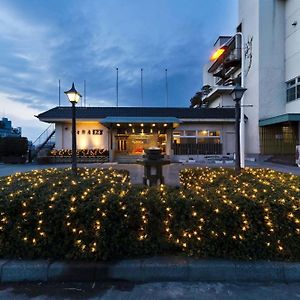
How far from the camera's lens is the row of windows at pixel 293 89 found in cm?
2065

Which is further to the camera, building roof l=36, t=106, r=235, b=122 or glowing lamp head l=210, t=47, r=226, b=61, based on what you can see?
glowing lamp head l=210, t=47, r=226, b=61

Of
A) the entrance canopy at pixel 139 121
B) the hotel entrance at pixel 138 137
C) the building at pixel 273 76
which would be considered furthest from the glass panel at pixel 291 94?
the hotel entrance at pixel 138 137

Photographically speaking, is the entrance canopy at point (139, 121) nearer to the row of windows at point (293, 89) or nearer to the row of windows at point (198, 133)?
the row of windows at point (198, 133)

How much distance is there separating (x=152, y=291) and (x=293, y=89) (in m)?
23.9

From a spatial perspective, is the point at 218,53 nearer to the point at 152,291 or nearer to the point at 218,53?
the point at 218,53

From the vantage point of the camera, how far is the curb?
128 inches

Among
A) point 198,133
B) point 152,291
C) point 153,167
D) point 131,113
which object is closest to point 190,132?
point 198,133

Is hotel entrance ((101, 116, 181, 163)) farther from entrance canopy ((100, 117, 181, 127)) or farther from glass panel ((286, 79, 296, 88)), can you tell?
glass panel ((286, 79, 296, 88))

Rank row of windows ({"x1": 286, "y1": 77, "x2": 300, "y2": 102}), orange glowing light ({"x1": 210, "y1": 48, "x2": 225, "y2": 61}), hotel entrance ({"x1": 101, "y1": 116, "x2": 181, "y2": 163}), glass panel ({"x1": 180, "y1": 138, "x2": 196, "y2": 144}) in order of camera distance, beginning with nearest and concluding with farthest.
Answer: hotel entrance ({"x1": 101, "y1": 116, "x2": 181, "y2": 163}) < row of windows ({"x1": 286, "y1": 77, "x2": 300, "y2": 102}) < glass panel ({"x1": 180, "y1": 138, "x2": 196, "y2": 144}) < orange glowing light ({"x1": 210, "y1": 48, "x2": 225, "y2": 61})

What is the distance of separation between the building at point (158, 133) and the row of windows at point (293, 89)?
5317mm

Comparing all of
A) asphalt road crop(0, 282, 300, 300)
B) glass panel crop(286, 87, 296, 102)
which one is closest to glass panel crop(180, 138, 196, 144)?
glass panel crop(286, 87, 296, 102)

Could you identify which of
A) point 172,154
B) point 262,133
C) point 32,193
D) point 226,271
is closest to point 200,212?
point 226,271

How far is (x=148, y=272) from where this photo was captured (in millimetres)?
3283

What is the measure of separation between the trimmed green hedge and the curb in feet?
0.50
